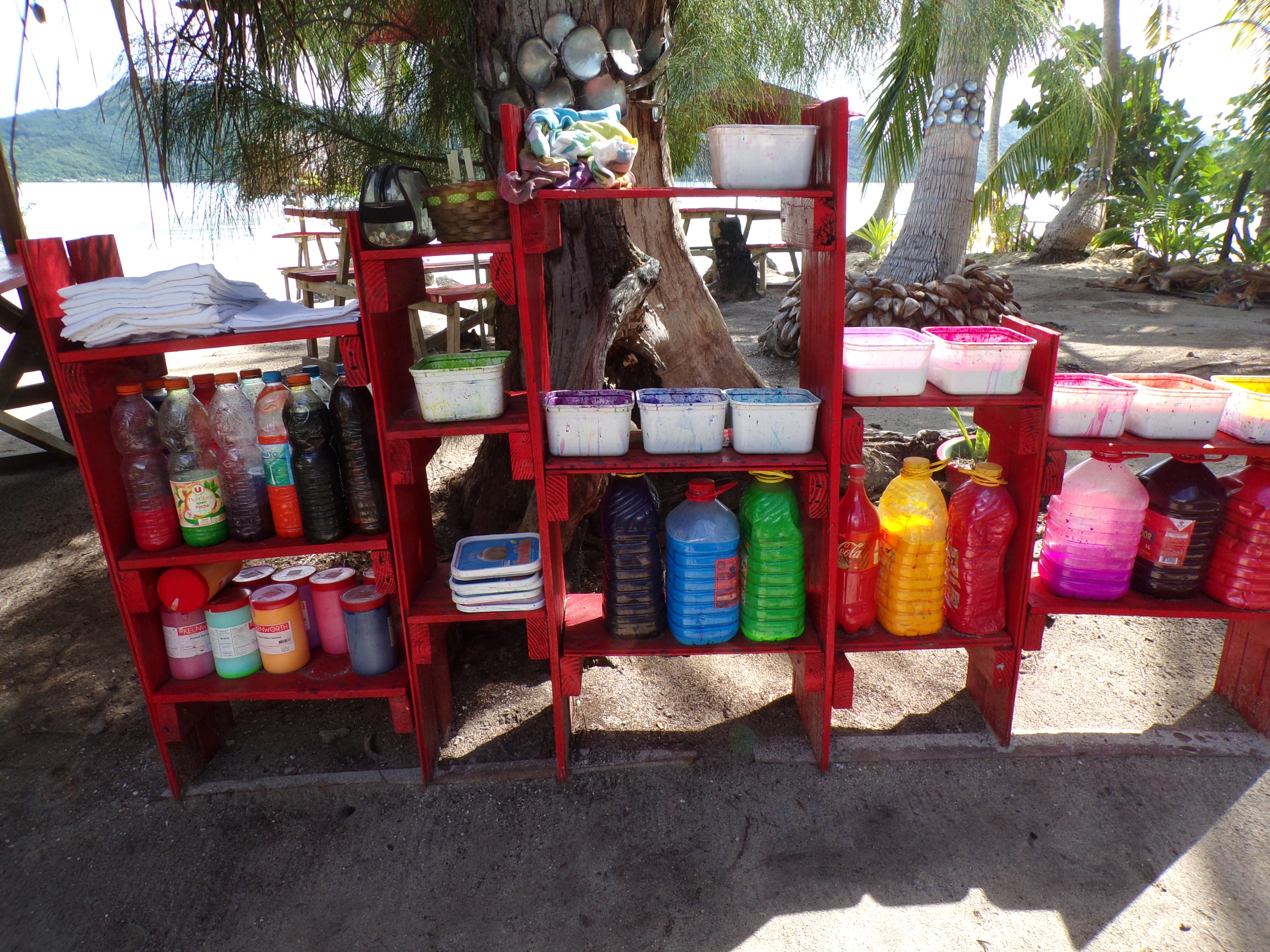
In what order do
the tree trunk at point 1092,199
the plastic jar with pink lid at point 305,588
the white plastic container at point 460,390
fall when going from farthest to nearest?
the tree trunk at point 1092,199 < the plastic jar with pink lid at point 305,588 < the white plastic container at point 460,390

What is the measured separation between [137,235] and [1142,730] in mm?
24430

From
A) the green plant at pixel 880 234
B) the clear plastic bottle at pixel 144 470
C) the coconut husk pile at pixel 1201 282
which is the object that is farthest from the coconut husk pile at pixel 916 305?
the clear plastic bottle at pixel 144 470

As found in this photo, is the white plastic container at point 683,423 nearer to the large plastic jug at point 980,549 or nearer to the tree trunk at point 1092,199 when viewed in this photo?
the large plastic jug at point 980,549

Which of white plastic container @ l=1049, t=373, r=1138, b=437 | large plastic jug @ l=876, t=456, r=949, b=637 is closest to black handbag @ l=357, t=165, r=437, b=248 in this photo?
large plastic jug @ l=876, t=456, r=949, b=637

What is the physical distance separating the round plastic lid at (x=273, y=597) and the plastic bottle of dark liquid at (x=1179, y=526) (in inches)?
107

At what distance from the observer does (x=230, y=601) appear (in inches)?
102

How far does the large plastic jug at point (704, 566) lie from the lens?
2.49 meters

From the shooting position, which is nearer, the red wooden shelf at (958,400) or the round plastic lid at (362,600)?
the red wooden shelf at (958,400)

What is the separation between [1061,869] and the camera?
2.27 metres

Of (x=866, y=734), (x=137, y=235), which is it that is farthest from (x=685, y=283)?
(x=137, y=235)

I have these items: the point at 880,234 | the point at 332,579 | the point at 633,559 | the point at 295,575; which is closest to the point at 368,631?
the point at 332,579

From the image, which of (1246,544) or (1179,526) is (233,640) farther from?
(1246,544)

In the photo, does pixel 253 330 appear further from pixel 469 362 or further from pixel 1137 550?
pixel 1137 550

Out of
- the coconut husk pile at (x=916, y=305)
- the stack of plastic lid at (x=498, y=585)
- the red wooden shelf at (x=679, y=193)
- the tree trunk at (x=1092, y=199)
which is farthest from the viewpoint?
the tree trunk at (x=1092, y=199)
